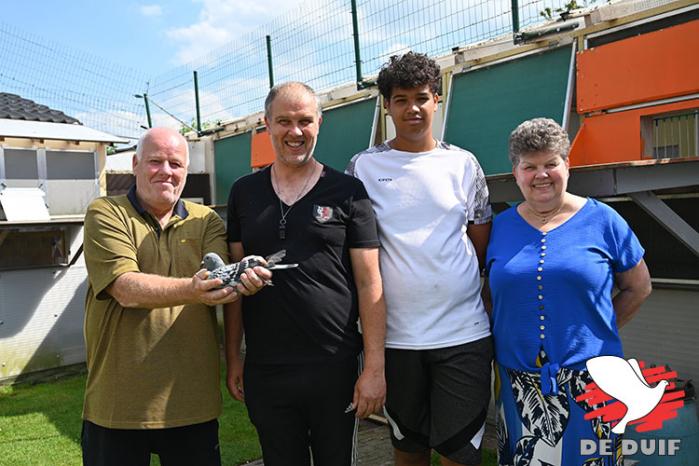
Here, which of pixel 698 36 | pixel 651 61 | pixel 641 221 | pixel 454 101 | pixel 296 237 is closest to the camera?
pixel 296 237

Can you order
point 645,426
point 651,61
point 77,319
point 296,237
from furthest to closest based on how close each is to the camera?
point 77,319 → point 651,61 → point 645,426 → point 296,237

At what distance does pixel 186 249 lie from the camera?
7.30 feet

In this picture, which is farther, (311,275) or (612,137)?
(612,137)

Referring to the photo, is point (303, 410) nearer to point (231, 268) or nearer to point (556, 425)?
point (231, 268)

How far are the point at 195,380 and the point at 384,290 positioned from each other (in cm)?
78

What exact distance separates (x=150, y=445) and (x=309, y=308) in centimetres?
82

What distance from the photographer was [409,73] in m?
2.28

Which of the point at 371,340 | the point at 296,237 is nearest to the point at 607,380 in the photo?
the point at 371,340

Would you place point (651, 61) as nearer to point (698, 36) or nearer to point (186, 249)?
point (698, 36)

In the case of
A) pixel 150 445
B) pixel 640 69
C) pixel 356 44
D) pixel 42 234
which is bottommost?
pixel 150 445

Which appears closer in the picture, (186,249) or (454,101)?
(186,249)

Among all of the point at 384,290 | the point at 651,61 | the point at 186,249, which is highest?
the point at 651,61

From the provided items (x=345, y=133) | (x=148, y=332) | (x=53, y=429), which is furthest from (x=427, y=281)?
(x=53, y=429)

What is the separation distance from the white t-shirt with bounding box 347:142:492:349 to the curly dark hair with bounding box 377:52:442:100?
269 millimetres
